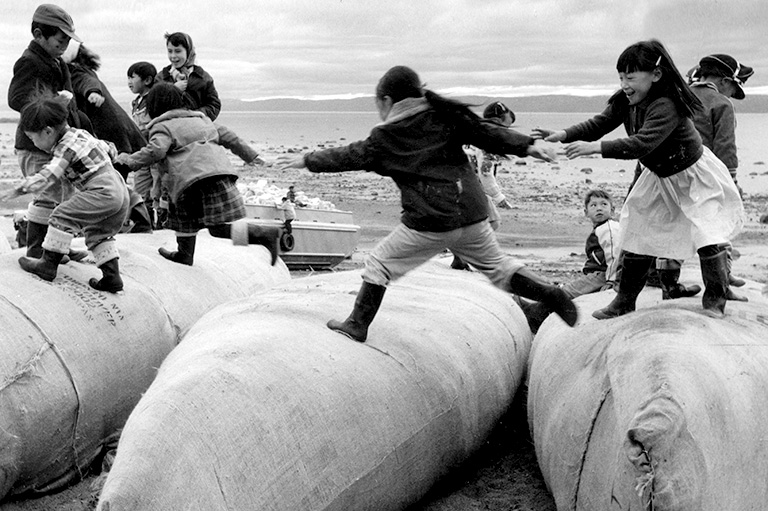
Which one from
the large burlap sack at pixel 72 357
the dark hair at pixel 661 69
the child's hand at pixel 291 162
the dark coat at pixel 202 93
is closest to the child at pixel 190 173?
the large burlap sack at pixel 72 357

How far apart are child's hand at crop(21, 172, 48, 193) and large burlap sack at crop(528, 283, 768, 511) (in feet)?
8.48

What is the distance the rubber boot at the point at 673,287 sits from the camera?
5410 millimetres

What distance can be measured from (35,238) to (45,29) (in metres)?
1.54

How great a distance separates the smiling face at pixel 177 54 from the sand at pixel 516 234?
1.59m

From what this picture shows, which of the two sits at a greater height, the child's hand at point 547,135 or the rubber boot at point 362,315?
the child's hand at point 547,135

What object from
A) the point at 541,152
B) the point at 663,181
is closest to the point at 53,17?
the point at 541,152

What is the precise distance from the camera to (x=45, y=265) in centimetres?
522

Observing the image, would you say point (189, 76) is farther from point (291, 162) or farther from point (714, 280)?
point (714, 280)

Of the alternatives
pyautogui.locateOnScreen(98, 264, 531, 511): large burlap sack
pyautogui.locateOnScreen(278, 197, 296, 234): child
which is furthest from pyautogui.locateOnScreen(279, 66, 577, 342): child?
pyautogui.locateOnScreen(278, 197, 296, 234): child

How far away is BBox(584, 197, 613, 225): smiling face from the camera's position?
22.3ft

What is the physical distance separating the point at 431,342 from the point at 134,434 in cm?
161

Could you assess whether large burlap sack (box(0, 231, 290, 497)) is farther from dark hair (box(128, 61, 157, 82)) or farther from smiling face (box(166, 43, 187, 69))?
dark hair (box(128, 61, 157, 82))

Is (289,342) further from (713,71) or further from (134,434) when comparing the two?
(713,71)

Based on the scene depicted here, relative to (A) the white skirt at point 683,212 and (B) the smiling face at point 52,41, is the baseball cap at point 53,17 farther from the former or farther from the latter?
(A) the white skirt at point 683,212
